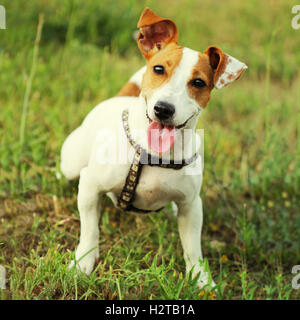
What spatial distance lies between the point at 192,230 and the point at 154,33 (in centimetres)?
122

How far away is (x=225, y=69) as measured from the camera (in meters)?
2.22

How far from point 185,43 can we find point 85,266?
14.5 feet

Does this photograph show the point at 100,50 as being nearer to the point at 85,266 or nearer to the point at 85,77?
the point at 85,77

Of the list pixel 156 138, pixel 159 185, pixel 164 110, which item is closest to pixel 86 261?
pixel 159 185

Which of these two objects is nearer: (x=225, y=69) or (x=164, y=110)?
(x=164, y=110)

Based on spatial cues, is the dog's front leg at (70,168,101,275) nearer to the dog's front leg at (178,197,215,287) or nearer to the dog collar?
the dog collar

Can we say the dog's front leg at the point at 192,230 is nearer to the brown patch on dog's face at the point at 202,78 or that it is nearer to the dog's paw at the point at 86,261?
the dog's paw at the point at 86,261

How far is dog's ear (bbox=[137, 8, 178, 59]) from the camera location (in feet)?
7.54

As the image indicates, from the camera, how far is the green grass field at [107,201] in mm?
2426

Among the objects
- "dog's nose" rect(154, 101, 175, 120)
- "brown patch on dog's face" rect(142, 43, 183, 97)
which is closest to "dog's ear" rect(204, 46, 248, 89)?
"brown patch on dog's face" rect(142, 43, 183, 97)

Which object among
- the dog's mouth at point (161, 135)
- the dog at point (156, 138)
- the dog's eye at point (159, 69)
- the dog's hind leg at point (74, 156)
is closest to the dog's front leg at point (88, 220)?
the dog at point (156, 138)

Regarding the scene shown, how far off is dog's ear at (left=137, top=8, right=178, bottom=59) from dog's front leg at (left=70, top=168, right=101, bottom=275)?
831mm

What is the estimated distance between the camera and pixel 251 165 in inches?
154

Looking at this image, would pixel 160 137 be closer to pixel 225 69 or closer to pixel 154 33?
pixel 225 69
